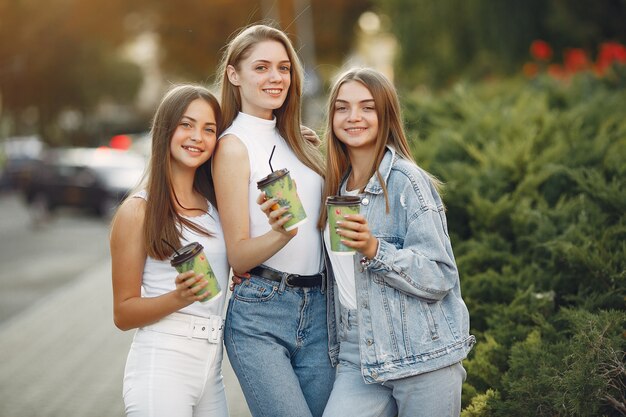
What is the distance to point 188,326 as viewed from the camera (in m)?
3.18

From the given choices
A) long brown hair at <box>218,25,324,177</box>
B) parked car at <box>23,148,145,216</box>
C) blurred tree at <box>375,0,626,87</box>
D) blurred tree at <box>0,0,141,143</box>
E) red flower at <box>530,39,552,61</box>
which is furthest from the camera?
blurred tree at <box>0,0,141,143</box>

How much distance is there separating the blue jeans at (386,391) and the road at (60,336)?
108 inches

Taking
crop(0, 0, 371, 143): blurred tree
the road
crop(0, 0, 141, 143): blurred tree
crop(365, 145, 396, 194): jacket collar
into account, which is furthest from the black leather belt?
crop(0, 0, 141, 143): blurred tree

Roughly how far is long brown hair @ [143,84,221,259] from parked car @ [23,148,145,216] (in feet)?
51.9

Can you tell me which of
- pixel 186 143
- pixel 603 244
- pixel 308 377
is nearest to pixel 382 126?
Result: pixel 186 143

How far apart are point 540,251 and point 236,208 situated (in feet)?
7.45

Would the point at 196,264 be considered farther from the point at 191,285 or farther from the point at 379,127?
the point at 379,127

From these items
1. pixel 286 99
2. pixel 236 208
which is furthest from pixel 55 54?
pixel 236 208

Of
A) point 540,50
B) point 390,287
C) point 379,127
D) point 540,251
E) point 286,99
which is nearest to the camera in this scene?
point 390,287

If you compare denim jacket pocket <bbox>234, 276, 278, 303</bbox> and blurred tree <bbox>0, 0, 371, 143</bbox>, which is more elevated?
blurred tree <bbox>0, 0, 371, 143</bbox>

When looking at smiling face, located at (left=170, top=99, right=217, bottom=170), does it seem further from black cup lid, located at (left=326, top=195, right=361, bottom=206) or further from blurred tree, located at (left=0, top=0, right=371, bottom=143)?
blurred tree, located at (left=0, top=0, right=371, bottom=143)

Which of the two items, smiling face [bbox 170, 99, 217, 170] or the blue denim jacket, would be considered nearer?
the blue denim jacket

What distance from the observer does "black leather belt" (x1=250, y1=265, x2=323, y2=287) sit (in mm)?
3248

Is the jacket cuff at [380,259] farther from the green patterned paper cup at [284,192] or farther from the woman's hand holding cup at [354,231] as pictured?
the green patterned paper cup at [284,192]
